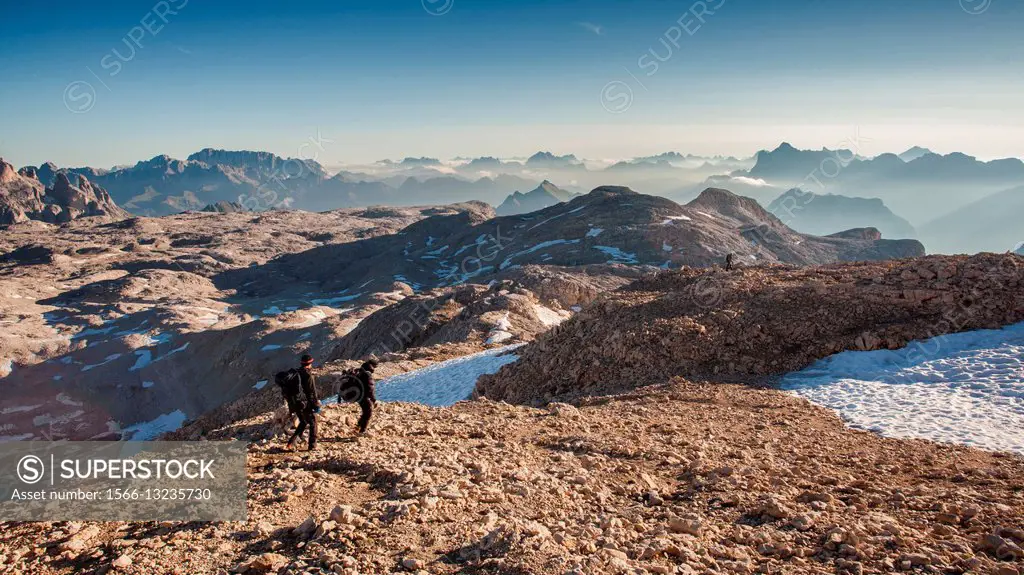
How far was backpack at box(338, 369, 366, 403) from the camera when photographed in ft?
37.5

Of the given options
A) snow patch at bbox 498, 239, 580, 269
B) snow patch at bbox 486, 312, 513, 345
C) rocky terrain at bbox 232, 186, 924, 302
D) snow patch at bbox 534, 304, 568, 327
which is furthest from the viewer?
snow patch at bbox 498, 239, 580, 269

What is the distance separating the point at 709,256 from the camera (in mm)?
93438

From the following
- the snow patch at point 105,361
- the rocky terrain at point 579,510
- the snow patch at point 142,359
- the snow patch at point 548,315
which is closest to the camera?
the rocky terrain at point 579,510

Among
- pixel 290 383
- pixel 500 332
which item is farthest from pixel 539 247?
pixel 290 383

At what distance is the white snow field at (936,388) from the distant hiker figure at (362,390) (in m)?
11.3

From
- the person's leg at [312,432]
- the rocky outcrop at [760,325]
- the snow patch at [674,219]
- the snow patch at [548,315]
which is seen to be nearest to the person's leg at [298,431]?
the person's leg at [312,432]

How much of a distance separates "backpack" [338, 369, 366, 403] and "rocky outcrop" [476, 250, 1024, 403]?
9005 mm

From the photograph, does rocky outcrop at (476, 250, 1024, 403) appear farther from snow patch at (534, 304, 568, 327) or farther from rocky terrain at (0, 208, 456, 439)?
rocky terrain at (0, 208, 456, 439)

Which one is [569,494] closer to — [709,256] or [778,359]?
[778,359]

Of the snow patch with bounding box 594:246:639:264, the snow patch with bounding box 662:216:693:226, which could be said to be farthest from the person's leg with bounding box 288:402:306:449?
the snow patch with bounding box 662:216:693:226

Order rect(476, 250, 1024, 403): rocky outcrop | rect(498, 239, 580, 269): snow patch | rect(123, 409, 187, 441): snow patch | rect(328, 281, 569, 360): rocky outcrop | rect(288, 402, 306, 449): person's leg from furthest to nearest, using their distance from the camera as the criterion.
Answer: rect(498, 239, 580, 269): snow patch, rect(123, 409, 187, 441): snow patch, rect(328, 281, 569, 360): rocky outcrop, rect(476, 250, 1024, 403): rocky outcrop, rect(288, 402, 306, 449): person's leg

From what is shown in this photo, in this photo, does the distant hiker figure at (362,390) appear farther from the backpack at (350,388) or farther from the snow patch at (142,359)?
the snow patch at (142,359)

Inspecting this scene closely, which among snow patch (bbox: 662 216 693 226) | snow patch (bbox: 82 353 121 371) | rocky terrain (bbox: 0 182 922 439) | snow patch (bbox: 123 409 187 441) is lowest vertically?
snow patch (bbox: 123 409 187 441)

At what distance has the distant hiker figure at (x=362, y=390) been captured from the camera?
11.3 m
